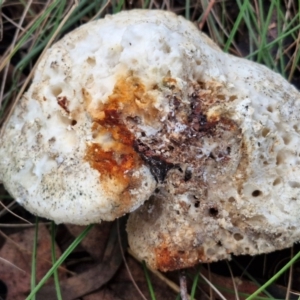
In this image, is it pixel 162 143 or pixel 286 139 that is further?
pixel 286 139

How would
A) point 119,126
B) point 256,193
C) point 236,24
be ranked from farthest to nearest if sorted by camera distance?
point 236,24
point 256,193
point 119,126

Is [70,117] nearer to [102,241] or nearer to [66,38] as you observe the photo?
[66,38]

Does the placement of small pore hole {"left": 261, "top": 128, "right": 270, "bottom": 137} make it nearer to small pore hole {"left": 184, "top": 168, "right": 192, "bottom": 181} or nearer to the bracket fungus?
the bracket fungus

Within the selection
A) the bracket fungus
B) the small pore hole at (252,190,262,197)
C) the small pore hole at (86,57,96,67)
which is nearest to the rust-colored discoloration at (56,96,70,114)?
the bracket fungus

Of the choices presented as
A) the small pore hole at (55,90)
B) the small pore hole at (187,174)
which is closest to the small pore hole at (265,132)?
the small pore hole at (187,174)

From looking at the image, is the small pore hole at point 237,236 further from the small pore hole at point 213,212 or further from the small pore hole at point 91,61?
the small pore hole at point 91,61

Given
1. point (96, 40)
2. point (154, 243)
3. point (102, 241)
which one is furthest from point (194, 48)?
point (102, 241)

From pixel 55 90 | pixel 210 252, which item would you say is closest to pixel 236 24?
pixel 55 90

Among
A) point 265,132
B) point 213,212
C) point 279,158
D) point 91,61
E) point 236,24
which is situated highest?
point 91,61

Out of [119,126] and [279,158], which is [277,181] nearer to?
[279,158]
